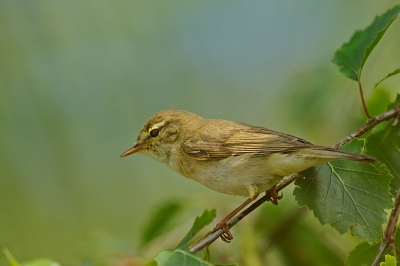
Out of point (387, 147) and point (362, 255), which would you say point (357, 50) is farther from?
point (362, 255)

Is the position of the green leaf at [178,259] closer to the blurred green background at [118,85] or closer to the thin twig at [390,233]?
the thin twig at [390,233]

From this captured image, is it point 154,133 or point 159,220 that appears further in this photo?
point 159,220

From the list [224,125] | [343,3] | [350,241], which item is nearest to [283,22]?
[343,3]

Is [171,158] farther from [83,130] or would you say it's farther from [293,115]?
[83,130]

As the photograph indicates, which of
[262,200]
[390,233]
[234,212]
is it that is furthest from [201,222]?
[390,233]

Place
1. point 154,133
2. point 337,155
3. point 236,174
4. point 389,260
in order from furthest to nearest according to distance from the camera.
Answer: point 154,133 → point 236,174 → point 337,155 → point 389,260

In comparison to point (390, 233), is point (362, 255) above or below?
below
